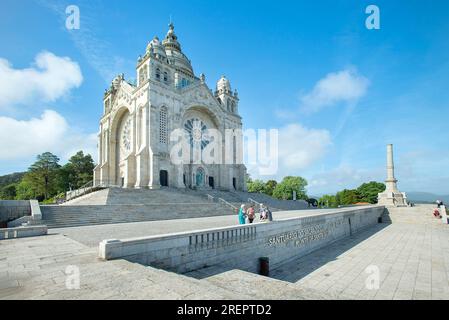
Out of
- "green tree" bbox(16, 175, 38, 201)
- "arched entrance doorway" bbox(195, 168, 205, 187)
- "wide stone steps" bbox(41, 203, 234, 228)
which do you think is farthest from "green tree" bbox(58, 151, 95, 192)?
"wide stone steps" bbox(41, 203, 234, 228)

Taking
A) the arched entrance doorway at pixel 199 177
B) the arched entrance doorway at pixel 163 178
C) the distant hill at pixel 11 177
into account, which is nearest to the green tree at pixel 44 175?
the arched entrance doorway at pixel 163 178

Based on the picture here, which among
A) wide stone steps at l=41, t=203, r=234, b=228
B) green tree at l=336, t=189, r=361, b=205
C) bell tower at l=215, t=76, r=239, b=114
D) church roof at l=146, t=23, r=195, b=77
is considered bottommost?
green tree at l=336, t=189, r=361, b=205

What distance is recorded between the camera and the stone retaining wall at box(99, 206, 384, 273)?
584 cm

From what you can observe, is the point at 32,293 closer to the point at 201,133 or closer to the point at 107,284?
the point at 107,284

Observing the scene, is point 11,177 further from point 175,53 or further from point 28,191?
point 175,53

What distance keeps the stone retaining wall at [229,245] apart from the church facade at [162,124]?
19.7m

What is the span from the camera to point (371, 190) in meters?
64.4

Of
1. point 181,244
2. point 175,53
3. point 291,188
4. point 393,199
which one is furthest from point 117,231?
point 291,188

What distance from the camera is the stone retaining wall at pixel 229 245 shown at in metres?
5.84

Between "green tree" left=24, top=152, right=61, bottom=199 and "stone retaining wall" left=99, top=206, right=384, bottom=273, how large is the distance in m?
45.8

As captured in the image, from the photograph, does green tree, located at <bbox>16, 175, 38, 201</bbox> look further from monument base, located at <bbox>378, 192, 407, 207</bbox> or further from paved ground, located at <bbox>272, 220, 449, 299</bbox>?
monument base, located at <bbox>378, 192, 407, 207</bbox>

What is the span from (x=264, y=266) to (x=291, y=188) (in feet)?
195
